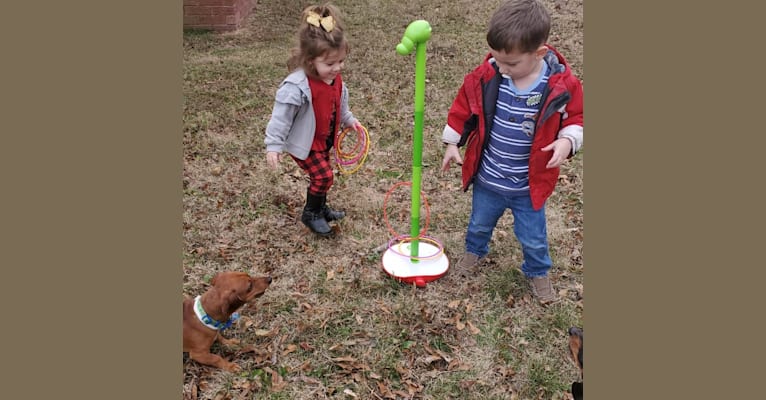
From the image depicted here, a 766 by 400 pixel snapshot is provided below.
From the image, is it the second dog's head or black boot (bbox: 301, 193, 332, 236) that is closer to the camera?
the second dog's head

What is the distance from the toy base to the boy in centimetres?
40

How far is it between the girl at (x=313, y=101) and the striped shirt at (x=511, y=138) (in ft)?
3.70

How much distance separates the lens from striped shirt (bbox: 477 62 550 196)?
10.3 feet

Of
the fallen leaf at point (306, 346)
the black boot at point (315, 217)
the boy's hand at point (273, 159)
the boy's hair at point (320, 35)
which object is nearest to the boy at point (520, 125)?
the boy's hair at point (320, 35)

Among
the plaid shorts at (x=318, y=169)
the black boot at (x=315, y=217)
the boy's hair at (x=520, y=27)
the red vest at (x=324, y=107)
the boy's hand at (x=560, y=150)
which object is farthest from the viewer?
the black boot at (x=315, y=217)

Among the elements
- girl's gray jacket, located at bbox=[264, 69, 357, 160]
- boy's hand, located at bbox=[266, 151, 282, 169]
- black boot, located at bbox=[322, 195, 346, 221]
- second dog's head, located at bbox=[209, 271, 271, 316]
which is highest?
girl's gray jacket, located at bbox=[264, 69, 357, 160]

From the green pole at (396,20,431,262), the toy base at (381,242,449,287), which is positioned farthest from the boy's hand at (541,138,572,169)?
the toy base at (381,242,449,287)

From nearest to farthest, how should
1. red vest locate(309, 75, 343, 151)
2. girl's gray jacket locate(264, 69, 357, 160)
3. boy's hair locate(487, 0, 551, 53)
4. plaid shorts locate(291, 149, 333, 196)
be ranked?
boy's hair locate(487, 0, 551, 53) → girl's gray jacket locate(264, 69, 357, 160) → red vest locate(309, 75, 343, 151) → plaid shorts locate(291, 149, 333, 196)

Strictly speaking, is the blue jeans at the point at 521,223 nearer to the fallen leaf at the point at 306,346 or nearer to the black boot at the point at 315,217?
the black boot at the point at 315,217

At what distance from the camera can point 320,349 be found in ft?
11.0

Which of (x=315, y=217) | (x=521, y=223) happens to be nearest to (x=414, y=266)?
(x=521, y=223)

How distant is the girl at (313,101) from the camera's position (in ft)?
11.7

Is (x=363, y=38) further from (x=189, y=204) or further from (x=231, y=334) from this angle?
(x=231, y=334)

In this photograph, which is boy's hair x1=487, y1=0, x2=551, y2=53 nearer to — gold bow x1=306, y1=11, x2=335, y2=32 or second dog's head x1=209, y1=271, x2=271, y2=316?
gold bow x1=306, y1=11, x2=335, y2=32
